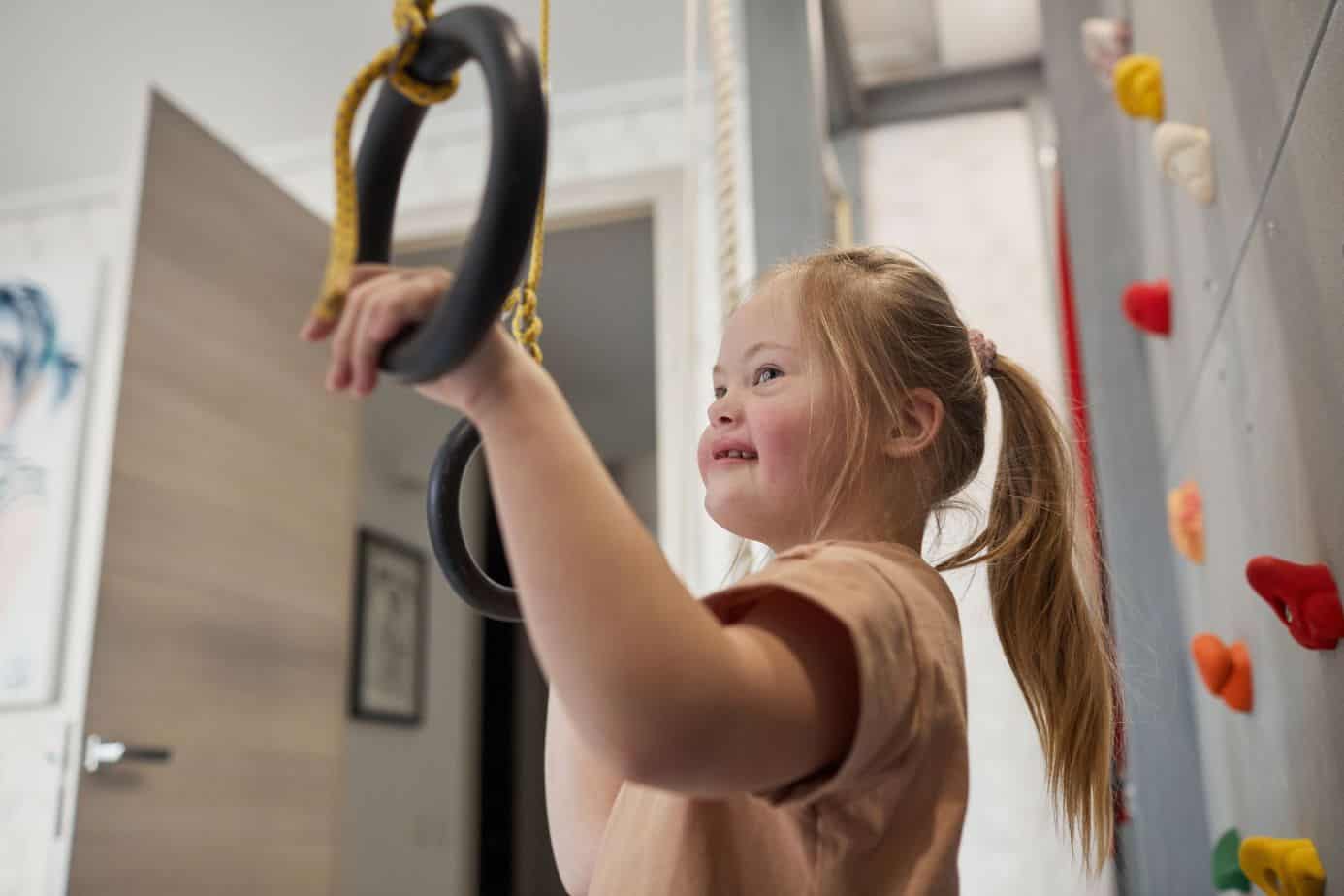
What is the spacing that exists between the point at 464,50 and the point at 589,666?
22 centimetres

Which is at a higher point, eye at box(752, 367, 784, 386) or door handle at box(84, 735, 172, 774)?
eye at box(752, 367, 784, 386)

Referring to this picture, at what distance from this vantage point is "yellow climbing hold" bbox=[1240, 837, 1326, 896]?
65 centimetres

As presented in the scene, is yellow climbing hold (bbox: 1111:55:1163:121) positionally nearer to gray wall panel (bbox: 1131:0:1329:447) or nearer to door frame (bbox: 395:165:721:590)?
gray wall panel (bbox: 1131:0:1329:447)

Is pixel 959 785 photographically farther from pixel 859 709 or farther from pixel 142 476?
pixel 142 476

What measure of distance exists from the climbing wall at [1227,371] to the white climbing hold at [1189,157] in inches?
0.4

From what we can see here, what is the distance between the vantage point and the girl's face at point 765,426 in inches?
23.8

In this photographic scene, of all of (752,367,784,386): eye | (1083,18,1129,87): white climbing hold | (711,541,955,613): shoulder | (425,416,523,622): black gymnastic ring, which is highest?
(1083,18,1129,87): white climbing hold

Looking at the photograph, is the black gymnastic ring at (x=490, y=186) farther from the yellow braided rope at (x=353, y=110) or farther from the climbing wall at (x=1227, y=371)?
the climbing wall at (x=1227, y=371)

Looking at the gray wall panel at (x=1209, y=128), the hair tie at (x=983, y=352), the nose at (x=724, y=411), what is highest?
the gray wall panel at (x=1209, y=128)

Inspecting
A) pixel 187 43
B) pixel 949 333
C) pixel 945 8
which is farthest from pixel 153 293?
pixel 949 333

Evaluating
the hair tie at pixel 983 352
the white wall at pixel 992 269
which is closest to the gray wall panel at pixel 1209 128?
the hair tie at pixel 983 352

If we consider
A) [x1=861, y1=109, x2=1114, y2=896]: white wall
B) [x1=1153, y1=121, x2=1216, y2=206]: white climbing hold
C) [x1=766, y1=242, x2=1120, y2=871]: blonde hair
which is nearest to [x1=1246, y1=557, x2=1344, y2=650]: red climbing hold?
[x1=766, y1=242, x2=1120, y2=871]: blonde hair

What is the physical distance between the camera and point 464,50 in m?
0.42

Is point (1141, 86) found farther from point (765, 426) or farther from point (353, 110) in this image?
point (353, 110)
